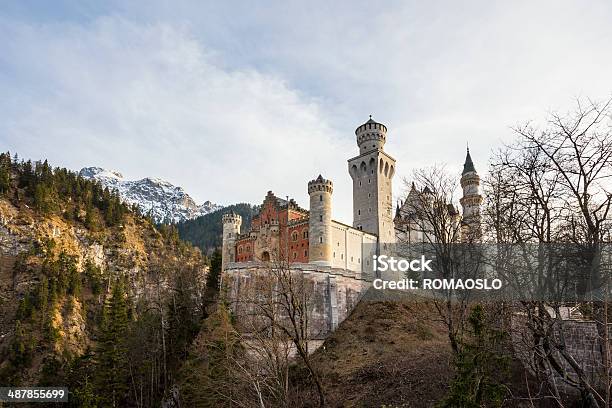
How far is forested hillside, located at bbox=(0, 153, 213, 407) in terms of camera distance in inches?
1537

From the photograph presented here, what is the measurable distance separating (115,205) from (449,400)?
439 feet

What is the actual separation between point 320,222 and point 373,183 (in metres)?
12.1

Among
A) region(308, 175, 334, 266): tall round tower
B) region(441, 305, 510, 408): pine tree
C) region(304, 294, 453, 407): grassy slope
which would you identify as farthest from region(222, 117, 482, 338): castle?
region(441, 305, 510, 408): pine tree

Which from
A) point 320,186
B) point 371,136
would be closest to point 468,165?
point 371,136

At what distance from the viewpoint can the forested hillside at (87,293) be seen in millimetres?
39031

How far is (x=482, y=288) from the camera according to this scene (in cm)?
2311

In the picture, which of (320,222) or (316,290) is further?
(320,222)

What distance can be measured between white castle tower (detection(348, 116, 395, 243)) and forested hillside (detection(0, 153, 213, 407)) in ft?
72.8

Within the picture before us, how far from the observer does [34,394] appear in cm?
4822

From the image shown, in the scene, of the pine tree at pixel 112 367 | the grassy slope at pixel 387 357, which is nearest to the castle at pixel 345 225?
the grassy slope at pixel 387 357

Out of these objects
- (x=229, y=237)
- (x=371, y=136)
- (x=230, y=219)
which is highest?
(x=371, y=136)

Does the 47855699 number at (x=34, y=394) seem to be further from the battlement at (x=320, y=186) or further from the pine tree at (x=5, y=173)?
the pine tree at (x=5, y=173)

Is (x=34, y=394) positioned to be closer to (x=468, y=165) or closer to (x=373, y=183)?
(x=373, y=183)

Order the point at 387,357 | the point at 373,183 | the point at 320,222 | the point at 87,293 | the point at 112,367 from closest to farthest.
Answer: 1. the point at 387,357
2. the point at 112,367
3. the point at 320,222
4. the point at 373,183
5. the point at 87,293
